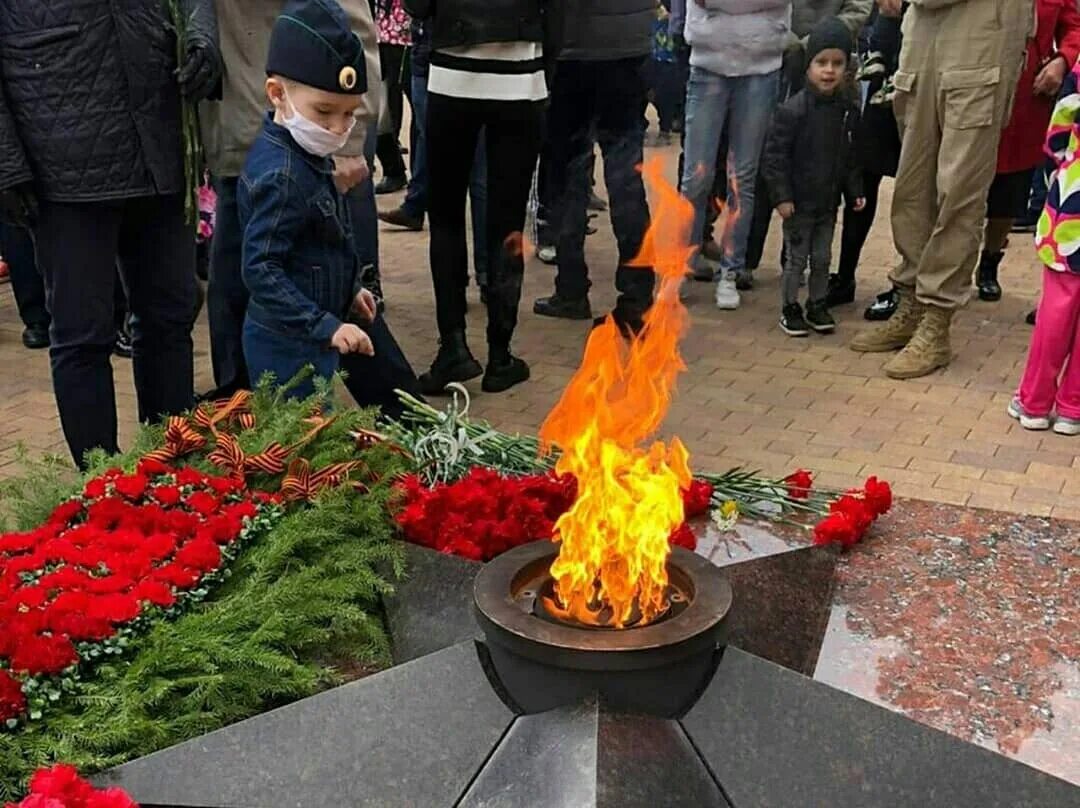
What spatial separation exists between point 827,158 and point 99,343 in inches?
143

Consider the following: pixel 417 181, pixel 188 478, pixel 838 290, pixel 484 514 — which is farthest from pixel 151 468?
pixel 417 181

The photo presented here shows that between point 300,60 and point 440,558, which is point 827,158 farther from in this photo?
point 440,558

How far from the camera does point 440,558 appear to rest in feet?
8.13

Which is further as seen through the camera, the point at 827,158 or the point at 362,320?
the point at 827,158

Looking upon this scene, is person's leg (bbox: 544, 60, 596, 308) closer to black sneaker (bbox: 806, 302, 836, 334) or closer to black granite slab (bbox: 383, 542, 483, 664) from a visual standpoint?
black sneaker (bbox: 806, 302, 836, 334)

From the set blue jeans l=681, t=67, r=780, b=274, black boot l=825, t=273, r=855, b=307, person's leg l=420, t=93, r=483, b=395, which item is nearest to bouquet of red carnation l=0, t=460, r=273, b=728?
person's leg l=420, t=93, r=483, b=395

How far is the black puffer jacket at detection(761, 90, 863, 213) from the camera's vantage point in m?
5.84

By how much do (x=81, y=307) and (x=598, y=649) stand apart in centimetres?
230

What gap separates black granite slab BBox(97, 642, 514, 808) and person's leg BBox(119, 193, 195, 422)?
2.11 metres

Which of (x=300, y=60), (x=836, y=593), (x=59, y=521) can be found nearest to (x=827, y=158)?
(x=300, y=60)

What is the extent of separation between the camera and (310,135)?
3.34m

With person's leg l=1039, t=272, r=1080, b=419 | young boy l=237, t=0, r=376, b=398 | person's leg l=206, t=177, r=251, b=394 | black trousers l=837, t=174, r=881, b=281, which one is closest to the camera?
young boy l=237, t=0, r=376, b=398

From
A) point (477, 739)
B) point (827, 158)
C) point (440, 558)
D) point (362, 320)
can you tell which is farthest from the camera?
point (827, 158)

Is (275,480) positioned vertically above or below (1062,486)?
above
